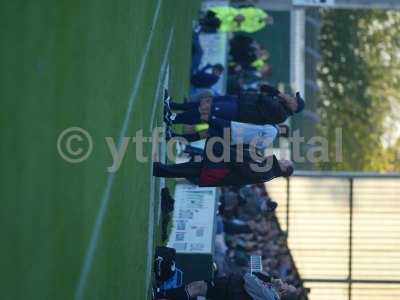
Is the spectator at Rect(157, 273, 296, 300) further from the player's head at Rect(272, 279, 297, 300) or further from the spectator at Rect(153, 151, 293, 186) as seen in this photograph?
the spectator at Rect(153, 151, 293, 186)

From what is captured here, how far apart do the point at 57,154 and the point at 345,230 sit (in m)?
12.5

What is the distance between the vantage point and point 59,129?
18.3 feet

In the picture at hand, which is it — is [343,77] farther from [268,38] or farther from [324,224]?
[324,224]

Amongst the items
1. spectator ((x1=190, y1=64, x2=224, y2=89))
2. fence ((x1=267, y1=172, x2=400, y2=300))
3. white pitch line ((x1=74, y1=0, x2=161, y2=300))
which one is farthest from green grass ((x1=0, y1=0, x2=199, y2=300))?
fence ((x1=267, y1=172, x2=400, y2=300))

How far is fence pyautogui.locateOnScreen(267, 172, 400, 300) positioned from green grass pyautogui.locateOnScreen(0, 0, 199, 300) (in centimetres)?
871

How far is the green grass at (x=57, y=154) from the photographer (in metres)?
4.60

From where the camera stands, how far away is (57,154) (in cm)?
554

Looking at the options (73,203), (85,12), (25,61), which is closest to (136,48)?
(85,12)

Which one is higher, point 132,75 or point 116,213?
point 132,75

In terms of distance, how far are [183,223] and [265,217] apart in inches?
168

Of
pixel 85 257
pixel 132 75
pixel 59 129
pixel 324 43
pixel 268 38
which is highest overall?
pixel 324 43

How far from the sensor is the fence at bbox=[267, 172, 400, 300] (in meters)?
17.4

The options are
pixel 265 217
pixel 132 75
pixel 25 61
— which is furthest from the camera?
pixel 265 217

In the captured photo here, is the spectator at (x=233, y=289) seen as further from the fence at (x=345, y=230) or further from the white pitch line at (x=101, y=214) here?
the fence at (x=345, y=230)
